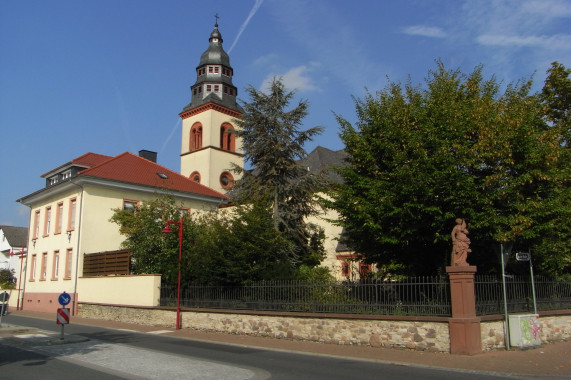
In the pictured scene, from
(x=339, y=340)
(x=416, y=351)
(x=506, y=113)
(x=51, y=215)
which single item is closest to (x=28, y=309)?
(x=51, y=215)

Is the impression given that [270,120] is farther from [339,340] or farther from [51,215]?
[51,215]

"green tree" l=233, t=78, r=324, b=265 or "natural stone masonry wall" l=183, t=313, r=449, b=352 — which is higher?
"green tree" l=233, t=78, r=324, b=265

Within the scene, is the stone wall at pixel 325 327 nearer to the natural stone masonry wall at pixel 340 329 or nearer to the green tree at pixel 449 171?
the natural stone masonry wall at pixel 340 329

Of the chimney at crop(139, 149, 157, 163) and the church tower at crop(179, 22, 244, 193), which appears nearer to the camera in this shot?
the chimney at crop(139, 149, 157, 163)

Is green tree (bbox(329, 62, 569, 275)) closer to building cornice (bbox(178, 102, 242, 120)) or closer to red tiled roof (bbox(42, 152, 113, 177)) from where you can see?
red tiled roof (bbox(42, 152, 113, 177))

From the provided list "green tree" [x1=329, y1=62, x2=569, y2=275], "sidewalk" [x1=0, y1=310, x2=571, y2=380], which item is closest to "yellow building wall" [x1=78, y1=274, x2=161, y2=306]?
"sidewalk" [x1=0, y1=310, x2=571, y2=380]

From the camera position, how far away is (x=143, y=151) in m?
46.2

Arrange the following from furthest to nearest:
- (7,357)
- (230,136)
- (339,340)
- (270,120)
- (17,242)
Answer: (17,242), (230,136), (270,120), (339,340), (7,357)

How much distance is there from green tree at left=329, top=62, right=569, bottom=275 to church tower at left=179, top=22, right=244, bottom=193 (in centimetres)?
3080

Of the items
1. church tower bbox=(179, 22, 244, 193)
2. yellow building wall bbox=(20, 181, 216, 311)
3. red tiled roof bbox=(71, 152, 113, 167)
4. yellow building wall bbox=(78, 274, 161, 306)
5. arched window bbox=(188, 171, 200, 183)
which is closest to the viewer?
yellow building wall bbox=(78, 274, 161, 306)

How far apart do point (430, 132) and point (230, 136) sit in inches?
1440

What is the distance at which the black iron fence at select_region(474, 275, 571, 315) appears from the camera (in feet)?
43.7

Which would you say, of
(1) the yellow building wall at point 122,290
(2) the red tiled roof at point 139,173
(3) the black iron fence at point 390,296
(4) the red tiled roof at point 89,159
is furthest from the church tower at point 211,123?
(3) the black iron fence at point 390,296

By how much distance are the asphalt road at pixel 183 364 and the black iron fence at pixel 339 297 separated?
2161mm
